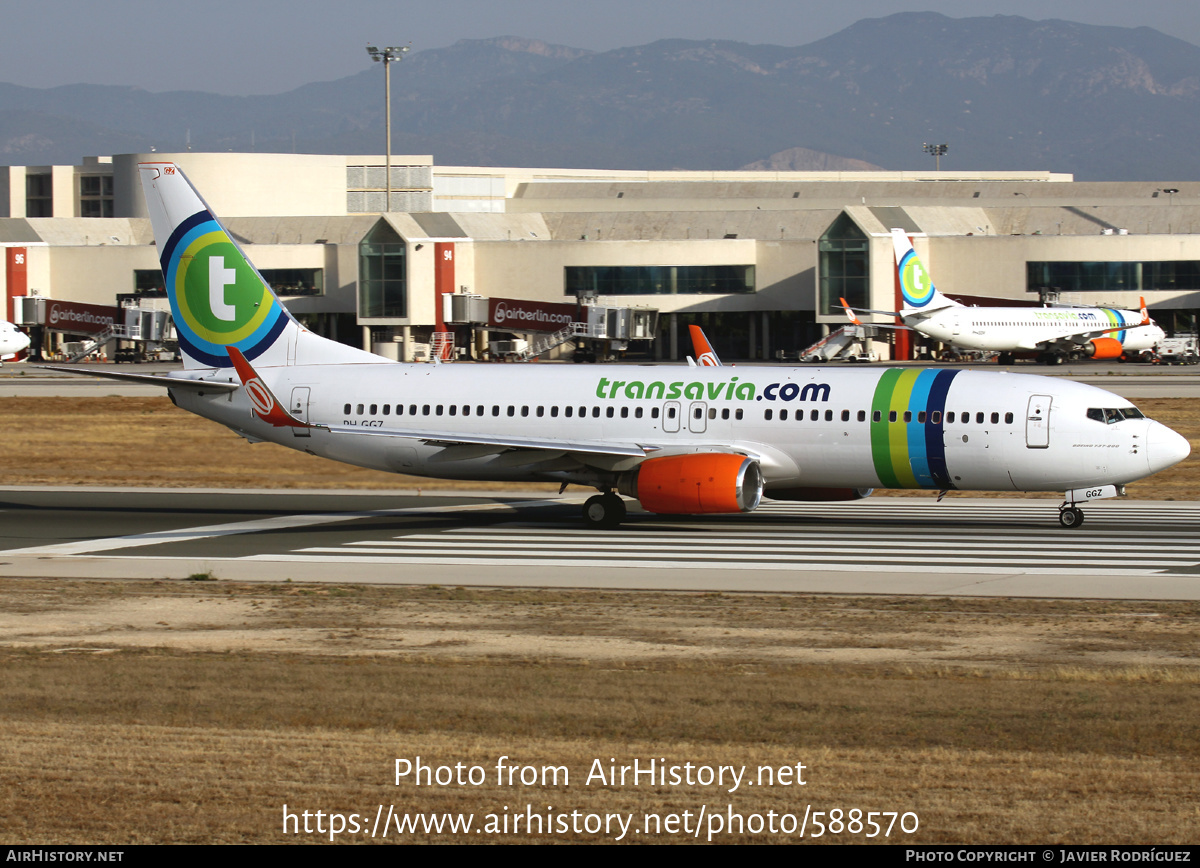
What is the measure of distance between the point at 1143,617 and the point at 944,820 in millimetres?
12106

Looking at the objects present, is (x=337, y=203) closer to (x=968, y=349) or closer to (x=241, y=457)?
(x=968, y=349)

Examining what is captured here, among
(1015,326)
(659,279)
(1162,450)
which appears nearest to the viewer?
(1162,450)

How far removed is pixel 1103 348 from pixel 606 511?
248 feet

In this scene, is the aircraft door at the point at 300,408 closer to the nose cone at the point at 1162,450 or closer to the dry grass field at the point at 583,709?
the dry grass field at the point at 583,709

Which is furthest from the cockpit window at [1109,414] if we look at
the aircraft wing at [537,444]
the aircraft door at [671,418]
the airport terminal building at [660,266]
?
the airport terminal building at [660,266]

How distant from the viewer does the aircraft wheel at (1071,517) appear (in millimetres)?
33500

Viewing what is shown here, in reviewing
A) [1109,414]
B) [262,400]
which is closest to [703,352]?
[1109,414]

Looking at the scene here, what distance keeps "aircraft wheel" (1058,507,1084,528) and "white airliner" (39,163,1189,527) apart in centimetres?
4

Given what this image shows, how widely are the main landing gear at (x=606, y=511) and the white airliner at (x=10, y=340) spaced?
8465cm

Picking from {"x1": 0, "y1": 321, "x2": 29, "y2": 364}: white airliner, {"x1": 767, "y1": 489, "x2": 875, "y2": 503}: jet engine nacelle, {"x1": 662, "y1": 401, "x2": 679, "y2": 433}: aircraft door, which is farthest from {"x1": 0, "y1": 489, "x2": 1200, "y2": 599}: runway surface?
{"x1": 0, "y1": 321, "x2": 29, "y2": 364}: white airliner

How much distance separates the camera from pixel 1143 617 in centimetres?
2277

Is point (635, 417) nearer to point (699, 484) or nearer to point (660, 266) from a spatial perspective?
point (699, 484)

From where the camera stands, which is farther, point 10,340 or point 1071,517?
point 10,340

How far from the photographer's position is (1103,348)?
101062 mm
